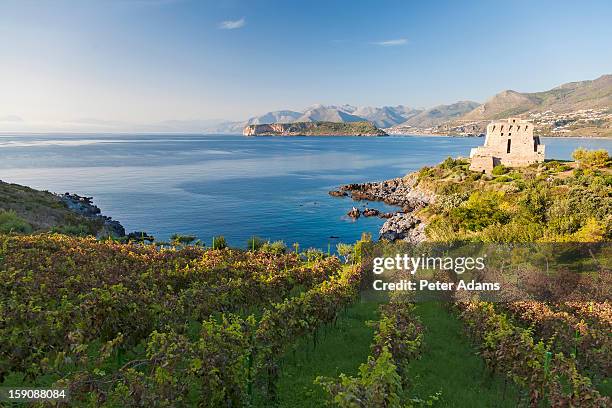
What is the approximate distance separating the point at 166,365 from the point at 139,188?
279 feet

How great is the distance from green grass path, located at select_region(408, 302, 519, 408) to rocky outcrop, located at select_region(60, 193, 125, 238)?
39347mm

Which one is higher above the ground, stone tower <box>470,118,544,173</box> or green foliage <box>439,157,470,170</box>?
stone tower <box>470,118,544,173</box>

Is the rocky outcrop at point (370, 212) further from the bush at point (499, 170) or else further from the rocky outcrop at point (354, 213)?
the bush at point (499, 170)

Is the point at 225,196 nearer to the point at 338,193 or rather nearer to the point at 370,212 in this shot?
the point at 338,193

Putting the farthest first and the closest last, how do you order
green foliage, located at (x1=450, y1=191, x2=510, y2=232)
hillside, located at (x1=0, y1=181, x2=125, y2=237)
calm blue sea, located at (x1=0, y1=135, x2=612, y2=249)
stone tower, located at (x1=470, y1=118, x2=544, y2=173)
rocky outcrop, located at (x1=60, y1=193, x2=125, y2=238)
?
1. stone tower, located at (x1=470, y1=118, x2=544, y2=173)
2. calm blue sea, located at (x1=0, y1=135, x2=612, y2=249)
3. rocky outcrop, located at (x1=60, y1=193, x2=125, y2=238)
4. hillside, located at (x1=0, y1=181, x2=125, y2=237)
5. green foliage, located at (x1=450, y1=191, x2=510, y2=232)

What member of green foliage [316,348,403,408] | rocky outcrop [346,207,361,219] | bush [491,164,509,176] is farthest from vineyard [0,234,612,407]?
bush [491,164,509,176]

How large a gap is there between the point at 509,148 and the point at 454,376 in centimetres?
7733

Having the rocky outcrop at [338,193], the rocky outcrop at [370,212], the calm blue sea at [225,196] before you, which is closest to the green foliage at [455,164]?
the calm blue sea at [225,196]

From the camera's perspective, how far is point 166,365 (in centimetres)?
830

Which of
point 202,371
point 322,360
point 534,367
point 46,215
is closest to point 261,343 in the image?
point 202,371

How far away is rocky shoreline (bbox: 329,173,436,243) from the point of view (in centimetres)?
5125

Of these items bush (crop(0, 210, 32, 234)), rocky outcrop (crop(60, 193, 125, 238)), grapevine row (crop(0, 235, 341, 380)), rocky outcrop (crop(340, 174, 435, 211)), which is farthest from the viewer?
rocky outcrop (crop(340, 174, 435, 211))

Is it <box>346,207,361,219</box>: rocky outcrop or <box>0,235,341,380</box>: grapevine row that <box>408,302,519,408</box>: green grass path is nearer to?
<box>0,235,341,380</box>: grapevine row

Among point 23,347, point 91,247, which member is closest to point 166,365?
point 23,347
